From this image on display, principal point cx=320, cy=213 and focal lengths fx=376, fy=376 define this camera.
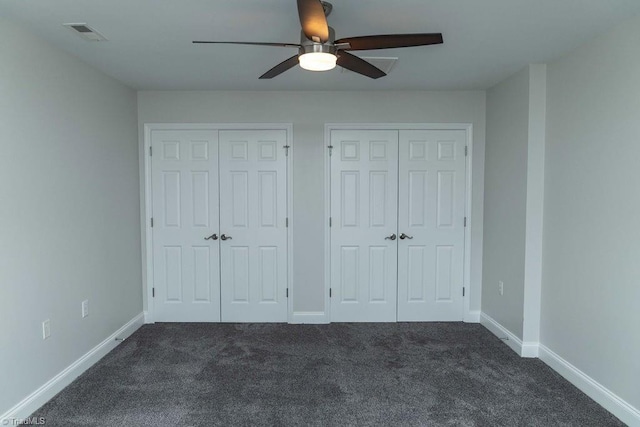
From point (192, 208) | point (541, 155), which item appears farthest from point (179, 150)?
point (541, 155)

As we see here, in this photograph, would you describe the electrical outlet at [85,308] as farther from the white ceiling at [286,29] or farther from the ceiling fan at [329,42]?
the ceiling fan at [329,42]

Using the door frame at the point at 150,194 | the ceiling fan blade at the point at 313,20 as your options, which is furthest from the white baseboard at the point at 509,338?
the ceiling fan blade at the point at 313,20

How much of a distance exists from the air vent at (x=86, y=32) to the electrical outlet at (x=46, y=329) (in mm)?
1879

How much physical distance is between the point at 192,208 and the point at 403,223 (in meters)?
2.18

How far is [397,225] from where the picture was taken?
12.8 ft

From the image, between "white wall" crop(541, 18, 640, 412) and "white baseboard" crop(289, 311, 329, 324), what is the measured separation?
1995mm

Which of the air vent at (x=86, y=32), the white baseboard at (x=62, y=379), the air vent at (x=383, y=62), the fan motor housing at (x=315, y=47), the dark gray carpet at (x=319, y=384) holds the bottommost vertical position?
the dark gray carpet at (x=319, y=384)

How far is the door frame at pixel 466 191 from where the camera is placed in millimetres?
3828

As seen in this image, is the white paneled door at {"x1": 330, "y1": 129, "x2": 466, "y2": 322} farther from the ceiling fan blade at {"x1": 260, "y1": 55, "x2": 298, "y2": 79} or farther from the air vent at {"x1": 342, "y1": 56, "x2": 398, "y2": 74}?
the ceiling fan blade at {"x1": 260, "y1": 55, "x2": 298, "y2": 79}

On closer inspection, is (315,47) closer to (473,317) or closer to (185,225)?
(185,225)

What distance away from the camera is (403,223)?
389 cm

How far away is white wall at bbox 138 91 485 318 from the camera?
3.79 metres

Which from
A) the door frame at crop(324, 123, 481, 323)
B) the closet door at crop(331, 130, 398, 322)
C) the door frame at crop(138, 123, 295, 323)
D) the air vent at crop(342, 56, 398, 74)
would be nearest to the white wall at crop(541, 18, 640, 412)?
the door frame at crop(324, 123, 481, 323)

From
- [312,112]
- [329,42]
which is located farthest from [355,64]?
[312,112]
